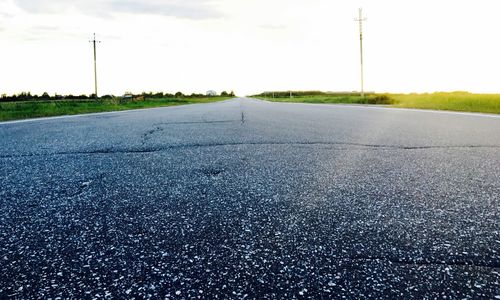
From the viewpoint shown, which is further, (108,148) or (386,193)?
(108,148)

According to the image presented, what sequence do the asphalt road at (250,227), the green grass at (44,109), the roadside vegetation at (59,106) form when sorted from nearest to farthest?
the asphalt road at (250,227)
the green grass at (44,109)
the roadside vegetation at (59,106)

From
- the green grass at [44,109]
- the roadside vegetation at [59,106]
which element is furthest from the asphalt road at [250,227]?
the roadside vegetation at [59,106]

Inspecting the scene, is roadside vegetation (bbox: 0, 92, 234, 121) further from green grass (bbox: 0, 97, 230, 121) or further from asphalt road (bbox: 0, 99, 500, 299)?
asphalt road (bbox: 0, 99, 500, 299)

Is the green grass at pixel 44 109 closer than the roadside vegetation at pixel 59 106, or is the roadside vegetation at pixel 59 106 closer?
the green grass at pixel 44 109

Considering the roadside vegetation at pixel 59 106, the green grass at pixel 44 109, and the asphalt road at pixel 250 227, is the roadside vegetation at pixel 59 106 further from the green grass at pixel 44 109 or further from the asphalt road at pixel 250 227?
the asphalt road at pixel 250 227

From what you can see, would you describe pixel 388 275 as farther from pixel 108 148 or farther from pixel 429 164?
pixel 108 148

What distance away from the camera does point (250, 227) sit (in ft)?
7.04

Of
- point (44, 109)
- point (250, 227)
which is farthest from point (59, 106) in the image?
point (250, 227)

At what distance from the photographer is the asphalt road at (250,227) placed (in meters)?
1.54

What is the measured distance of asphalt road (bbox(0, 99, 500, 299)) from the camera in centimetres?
154

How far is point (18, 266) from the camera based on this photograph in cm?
169

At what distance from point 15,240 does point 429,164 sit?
381 centimetres

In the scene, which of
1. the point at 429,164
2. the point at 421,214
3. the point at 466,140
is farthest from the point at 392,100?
the point at 421,214

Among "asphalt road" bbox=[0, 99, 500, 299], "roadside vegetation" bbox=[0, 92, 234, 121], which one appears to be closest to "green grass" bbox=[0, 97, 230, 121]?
"roadside vegetation" bbox=[0, 92, 234, 121]
